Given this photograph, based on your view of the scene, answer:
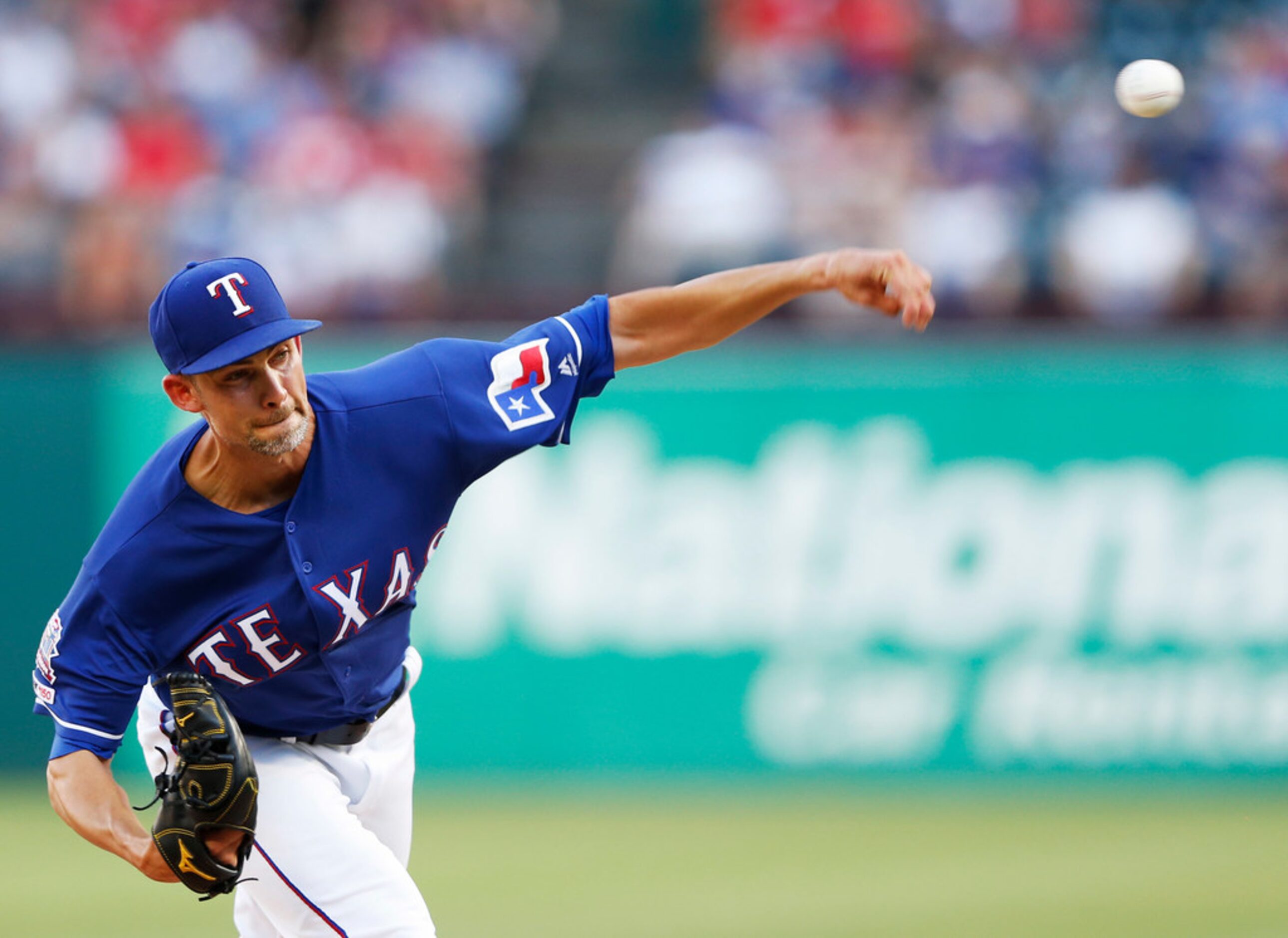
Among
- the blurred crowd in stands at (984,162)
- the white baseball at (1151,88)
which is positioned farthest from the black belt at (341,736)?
the blurred crowd in stands at (984,162)

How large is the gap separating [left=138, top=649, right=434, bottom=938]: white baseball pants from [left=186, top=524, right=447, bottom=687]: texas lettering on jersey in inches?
12.1

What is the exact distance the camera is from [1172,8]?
1473 cm

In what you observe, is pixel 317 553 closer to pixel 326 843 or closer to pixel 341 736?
pixel 341 736

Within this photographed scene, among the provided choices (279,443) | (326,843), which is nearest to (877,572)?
(326,843)

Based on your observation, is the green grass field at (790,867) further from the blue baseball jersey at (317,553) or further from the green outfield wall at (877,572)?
the blue baseball jersey at (317,553)

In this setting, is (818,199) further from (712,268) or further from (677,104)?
(677,104)

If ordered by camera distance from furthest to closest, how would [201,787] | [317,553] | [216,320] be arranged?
[317,553], [216,320], [201,787]

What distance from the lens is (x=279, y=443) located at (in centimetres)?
457

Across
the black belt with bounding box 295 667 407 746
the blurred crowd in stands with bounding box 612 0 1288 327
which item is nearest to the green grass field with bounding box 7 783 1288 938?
the black belt with bounding box 295 667 407 746

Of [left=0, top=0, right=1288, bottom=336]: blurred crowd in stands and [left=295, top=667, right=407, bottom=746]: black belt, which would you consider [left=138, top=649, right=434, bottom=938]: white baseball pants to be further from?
[left=0, top=0, right=1288, bottom=336]: blurred crowd in stands

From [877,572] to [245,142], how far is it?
235 inches

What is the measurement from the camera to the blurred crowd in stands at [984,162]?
39.8 ft

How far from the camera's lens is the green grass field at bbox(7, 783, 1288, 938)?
7.27m

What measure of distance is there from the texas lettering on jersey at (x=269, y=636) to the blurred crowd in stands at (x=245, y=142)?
6.50 m
